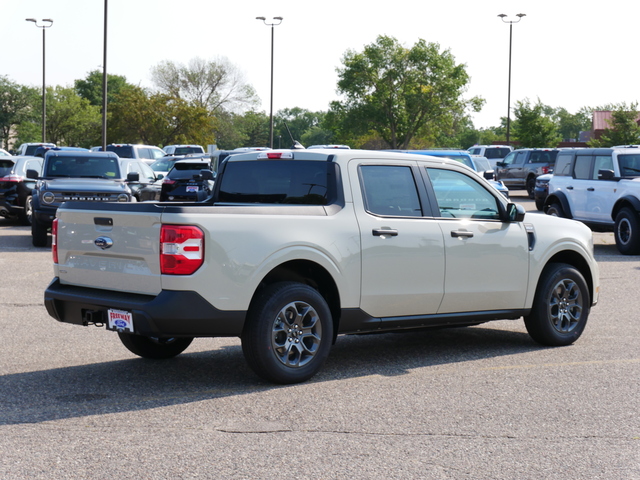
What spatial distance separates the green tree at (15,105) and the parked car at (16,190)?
74.8 metres

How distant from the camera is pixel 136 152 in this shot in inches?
1476

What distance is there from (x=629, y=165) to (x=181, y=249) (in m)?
13.9

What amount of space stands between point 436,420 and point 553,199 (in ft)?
49.7

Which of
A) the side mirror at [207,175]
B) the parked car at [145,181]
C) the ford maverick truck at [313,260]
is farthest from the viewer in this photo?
the parked car at [145,181]

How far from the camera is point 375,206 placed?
7.32 m

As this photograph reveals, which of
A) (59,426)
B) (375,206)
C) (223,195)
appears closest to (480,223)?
(375,206)

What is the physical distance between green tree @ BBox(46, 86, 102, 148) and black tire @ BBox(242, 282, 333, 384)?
91.3 metres

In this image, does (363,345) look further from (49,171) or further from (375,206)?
(49,171)

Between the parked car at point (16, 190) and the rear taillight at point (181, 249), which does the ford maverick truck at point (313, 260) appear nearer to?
the rear taillight at point (181, 249)

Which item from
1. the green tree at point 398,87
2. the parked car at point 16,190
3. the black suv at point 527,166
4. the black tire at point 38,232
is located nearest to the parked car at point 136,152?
the parked car at point 16,190

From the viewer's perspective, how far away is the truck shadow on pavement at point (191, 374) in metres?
6.16

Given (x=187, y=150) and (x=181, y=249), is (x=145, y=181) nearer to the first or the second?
(x=181, y=249)

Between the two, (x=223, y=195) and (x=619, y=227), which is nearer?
(x=223, y=195)

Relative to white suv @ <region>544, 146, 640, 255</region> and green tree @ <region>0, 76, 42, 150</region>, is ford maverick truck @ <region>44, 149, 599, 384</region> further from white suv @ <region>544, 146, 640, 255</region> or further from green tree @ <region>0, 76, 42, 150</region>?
green tree @ <region>0, 76, 42, 150</region>
